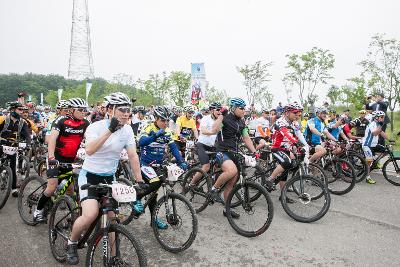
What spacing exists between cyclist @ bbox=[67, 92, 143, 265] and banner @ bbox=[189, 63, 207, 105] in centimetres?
1216

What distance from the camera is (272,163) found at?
739 cm

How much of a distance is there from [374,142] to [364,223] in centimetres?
404

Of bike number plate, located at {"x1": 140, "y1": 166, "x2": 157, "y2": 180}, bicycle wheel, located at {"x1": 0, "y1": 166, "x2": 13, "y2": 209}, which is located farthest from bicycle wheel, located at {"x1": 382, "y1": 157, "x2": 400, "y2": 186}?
bicycle wheel, located at {"x1": 0, "y1": 166, "x2": 13, "y2": 209}

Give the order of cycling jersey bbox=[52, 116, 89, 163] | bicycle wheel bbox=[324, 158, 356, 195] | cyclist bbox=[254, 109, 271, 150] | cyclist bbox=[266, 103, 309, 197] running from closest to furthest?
cycling jersey bbox=[52, 116, 89, 163]
cyclist bbox=[266, 103, 309, 197]
bicycle wheel bbox=[324, 158, 356, 195]
cyclist bbox=[254, 109, 271, 150]

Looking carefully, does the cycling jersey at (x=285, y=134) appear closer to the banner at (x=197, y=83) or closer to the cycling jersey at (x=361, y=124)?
the cycling jersey at (x=361, y=124)

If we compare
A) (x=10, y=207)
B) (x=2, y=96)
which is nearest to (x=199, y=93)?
(x=10, y=207)

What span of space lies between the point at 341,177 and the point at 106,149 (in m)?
6.46

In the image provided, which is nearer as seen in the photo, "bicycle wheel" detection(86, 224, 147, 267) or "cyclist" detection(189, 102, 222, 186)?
"bicycle wheel" detection(86, 224, 147, 267)

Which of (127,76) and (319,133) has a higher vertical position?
(127,76)

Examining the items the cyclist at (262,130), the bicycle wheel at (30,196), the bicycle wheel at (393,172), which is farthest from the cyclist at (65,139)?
the bicycle wheel at (393,172)

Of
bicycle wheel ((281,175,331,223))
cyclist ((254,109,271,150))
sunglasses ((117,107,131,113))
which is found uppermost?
sunglasses ((117,107,131,113))

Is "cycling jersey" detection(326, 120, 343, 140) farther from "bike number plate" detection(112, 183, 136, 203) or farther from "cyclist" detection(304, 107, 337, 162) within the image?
"bike number plate" detection(112, 183, 136, 203)

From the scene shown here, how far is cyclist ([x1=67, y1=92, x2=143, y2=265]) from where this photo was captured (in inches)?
140

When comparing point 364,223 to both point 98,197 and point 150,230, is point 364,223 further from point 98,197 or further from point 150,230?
point 98,197
